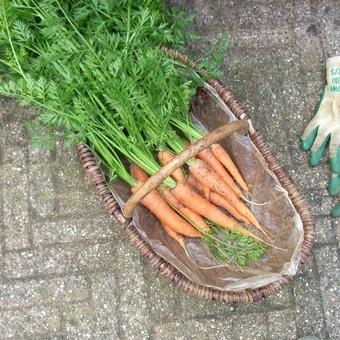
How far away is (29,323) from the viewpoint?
2.12 metres

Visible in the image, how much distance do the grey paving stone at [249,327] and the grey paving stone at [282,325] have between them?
0.03 metres

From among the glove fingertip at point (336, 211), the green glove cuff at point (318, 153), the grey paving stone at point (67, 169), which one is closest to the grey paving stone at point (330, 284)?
the glove fingertip at point (336, 211)

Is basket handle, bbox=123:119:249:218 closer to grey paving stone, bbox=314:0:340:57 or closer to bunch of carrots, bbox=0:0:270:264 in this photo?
bunch of carrots, bbox=0:0:270:264

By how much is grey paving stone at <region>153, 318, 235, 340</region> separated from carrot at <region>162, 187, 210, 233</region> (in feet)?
1.36

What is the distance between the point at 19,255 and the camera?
85.1 inches

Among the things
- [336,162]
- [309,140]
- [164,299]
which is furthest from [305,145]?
[164,299]

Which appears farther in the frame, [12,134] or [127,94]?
[12,134]

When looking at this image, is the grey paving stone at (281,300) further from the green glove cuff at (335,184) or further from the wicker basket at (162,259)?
the green glove cuff at (335,184)

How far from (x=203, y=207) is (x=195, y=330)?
1.74ft

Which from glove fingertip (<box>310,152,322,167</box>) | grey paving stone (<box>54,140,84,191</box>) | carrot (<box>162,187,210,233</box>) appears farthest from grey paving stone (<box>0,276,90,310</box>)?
glove fingertip (<box>310,152,322,167</box>)

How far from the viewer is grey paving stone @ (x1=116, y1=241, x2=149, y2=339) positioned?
84.3 inches

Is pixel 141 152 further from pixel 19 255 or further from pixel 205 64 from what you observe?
pixel 19 255

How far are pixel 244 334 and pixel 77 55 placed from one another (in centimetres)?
126

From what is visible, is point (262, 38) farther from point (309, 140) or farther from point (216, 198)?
point (216, 198)
